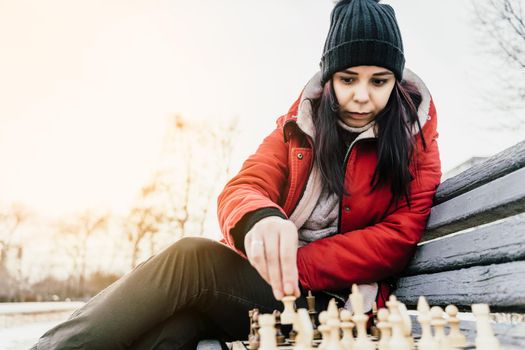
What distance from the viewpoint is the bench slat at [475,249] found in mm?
1293

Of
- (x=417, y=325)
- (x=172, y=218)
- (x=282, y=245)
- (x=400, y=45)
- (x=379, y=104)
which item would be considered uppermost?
(x=172, y=218)

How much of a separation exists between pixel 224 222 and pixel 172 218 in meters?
11.9

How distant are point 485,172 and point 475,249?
276 millimetres

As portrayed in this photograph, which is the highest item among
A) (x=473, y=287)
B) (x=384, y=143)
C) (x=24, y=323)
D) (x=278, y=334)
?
(x=384, y=143)

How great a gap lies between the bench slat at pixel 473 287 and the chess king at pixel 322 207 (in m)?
0.10

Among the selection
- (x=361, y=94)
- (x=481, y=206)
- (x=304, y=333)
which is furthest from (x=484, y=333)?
(x=361, y=94)

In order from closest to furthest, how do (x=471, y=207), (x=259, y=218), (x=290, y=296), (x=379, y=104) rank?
1. (x=290, y=296)
2. (x=259, y=218)
3. (x=471, y=207)
4. (x=379, y=104)

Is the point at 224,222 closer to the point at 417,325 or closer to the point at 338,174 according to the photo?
the point at 338,174

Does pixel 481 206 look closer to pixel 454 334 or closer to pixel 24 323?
pixel 454 334

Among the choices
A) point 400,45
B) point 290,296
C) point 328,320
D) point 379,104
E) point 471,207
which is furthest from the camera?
point 400,45

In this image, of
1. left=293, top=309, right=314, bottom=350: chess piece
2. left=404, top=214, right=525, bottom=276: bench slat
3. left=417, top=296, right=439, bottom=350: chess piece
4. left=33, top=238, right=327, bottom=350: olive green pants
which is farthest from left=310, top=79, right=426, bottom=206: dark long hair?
left=293, top=309, right=314, bottom=350: chess piece

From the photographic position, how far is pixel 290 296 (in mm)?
1218

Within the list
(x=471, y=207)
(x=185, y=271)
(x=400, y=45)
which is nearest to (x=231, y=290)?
(x=185, y=271)

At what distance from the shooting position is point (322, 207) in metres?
1.91
